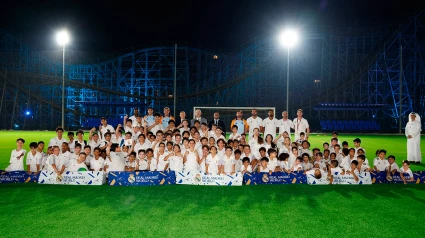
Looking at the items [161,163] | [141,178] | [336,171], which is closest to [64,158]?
[141,178]

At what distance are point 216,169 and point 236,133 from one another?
243cm

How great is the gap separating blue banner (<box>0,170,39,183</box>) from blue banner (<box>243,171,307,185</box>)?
5.27m


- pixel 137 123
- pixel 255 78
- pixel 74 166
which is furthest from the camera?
pixel 255 78

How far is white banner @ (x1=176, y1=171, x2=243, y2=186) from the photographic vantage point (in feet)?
26.5

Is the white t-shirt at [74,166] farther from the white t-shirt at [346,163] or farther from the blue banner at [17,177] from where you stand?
the white t-shirt at [346,163]

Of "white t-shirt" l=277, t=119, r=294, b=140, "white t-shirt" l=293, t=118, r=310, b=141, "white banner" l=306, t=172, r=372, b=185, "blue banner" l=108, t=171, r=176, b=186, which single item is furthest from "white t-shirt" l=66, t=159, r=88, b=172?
"white t-shirt" l=293, t=118, r=310, b=141

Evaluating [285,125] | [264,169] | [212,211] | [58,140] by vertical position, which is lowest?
[212,211]

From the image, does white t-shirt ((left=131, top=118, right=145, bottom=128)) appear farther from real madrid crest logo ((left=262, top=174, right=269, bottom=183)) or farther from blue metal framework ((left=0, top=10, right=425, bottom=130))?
blue metal framework ((left=0, top=10, right=425, bottom=130))

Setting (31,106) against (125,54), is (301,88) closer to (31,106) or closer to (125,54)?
(125,54)

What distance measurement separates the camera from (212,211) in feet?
19.0

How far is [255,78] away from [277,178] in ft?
95.2

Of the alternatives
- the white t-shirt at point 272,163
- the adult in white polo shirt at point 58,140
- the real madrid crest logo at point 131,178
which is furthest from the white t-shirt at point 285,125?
the adult in white polo shirt at point 58,140

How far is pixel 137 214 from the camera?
5.58 m

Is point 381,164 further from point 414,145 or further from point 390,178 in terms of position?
point 414,145
